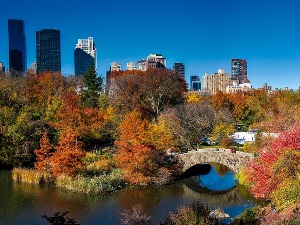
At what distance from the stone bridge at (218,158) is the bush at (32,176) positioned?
1386 cm

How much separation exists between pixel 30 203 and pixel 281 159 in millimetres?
20090

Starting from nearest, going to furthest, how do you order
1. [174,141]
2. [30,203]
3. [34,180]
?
[30,203] < [34,180] < [174,141]

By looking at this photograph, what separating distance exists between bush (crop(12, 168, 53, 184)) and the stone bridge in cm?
1386

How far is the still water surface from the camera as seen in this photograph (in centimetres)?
2788

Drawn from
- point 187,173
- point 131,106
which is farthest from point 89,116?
point 187,173

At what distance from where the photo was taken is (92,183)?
3450cm

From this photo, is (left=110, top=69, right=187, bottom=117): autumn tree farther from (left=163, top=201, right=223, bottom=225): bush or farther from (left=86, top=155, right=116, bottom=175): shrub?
(left=163, top=201, right=223, bottom=225): bush

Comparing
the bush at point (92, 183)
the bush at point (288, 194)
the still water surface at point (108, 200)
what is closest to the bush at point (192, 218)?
the bush at point (288, 194)

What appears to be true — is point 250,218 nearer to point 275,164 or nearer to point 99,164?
point 275,164

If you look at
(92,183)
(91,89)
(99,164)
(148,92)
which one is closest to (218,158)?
(99,164)

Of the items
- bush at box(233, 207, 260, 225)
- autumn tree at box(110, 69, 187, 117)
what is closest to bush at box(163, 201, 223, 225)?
bush at box(233, 207, 260, 225)

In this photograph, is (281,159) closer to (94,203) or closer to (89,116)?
(94,203)

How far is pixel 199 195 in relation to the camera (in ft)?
114

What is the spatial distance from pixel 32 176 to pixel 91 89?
1125 inches
